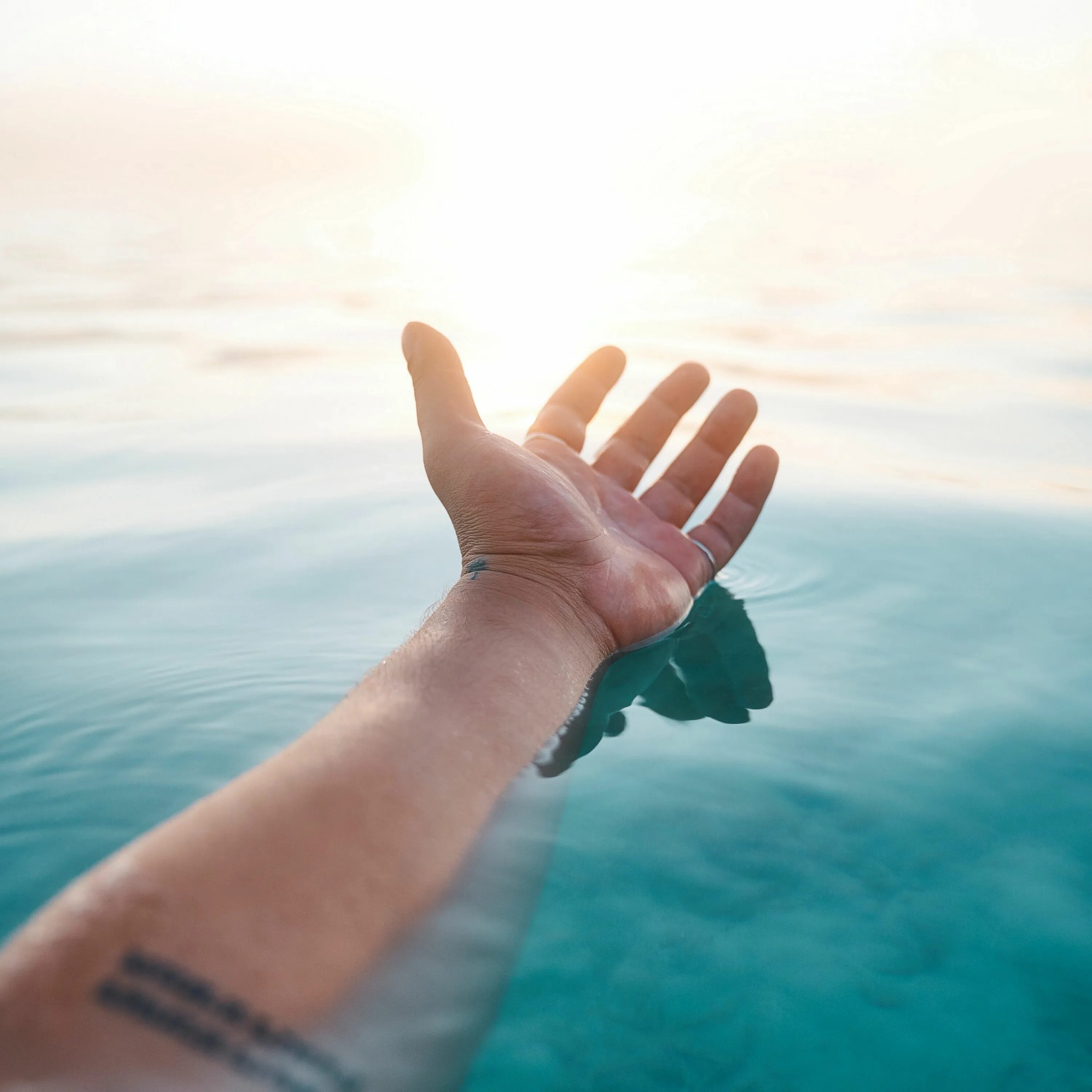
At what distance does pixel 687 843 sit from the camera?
56.3 inches

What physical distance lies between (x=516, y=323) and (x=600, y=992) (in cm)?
824

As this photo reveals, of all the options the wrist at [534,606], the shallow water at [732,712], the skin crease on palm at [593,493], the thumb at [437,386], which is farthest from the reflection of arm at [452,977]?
the thumb at [437,386]

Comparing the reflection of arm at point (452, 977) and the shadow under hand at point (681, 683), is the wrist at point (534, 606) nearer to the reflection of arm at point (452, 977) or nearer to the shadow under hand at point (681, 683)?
the shadow under hand at point (681, 683)

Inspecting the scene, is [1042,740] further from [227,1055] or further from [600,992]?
[227,1055]

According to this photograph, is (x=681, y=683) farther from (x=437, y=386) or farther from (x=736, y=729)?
(x=437, y=386)

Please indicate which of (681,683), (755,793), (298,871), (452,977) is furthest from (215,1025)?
(681,683)

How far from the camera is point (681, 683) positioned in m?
2.05

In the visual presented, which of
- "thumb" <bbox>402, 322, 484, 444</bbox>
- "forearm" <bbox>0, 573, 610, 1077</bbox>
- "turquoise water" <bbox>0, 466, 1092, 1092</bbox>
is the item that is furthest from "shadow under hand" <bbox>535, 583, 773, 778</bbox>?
"thumb" <bbox>402, 322, 484, 444</bbox>

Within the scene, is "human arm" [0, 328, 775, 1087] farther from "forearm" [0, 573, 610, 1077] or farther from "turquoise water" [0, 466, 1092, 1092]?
"turquoise water" [0, 466, 1092, 1092]

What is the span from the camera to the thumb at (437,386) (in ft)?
6.92

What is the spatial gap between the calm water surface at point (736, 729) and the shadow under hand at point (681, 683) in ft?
0.15

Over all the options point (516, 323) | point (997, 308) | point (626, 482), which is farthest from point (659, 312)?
point (626, 482)

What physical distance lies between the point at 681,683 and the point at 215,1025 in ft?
4.20

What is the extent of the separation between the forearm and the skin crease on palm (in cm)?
50
